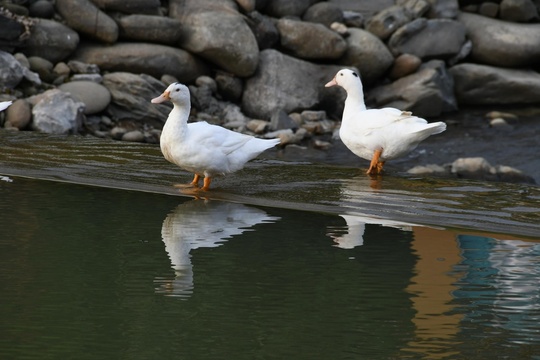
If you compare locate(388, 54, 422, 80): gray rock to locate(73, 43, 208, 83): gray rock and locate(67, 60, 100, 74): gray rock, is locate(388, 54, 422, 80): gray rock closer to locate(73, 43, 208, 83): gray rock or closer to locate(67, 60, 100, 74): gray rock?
locate(73, 43, 208, 83): gray rock

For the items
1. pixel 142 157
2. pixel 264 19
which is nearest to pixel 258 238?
pixel 142 157

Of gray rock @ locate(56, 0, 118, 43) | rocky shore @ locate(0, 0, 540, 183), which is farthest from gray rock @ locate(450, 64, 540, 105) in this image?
gray rock @ locate(56, 0, 118, 43)

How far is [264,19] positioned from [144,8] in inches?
82.8

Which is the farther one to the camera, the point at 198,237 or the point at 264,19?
the point at 264,19

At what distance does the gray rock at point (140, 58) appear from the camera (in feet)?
46.5

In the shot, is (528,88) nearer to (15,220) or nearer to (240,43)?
(240,43)

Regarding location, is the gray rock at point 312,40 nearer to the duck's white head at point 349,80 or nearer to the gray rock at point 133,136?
the gray rock at point 133,136

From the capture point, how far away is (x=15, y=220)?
693 cm

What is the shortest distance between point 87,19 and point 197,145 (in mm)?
6871

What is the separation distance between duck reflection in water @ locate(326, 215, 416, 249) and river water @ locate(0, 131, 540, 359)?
1 centimetres

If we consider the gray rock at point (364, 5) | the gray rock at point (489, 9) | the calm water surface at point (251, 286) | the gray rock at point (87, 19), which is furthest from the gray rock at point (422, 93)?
the calm water surface at point (251, 286)

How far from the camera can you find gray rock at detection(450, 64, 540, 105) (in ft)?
54.7

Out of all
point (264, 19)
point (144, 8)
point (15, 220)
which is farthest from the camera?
point (264, 19)

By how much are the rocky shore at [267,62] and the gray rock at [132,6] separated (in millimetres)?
22
